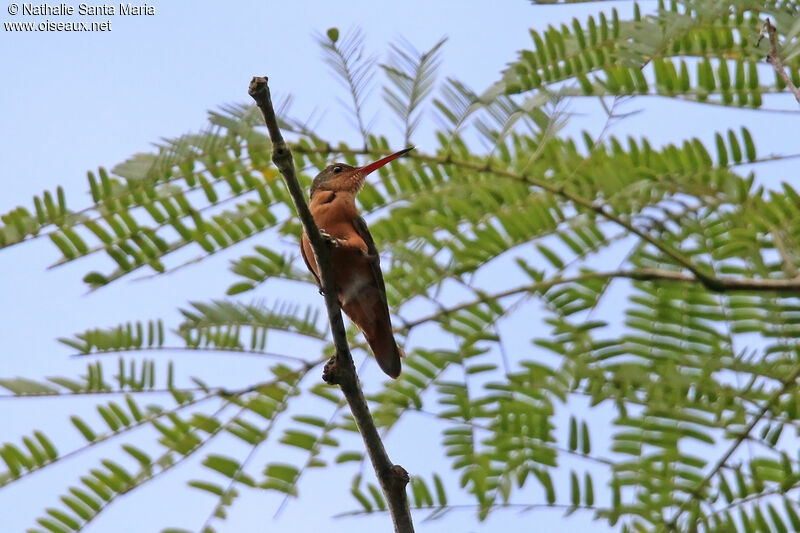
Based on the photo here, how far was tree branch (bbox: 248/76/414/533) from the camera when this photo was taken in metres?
2.69

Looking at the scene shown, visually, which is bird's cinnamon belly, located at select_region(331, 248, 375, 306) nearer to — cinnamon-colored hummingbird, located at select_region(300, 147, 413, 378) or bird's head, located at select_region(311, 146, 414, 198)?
cinnamon-colored hummingbird, located at select_region(300, 147, 413, 378)

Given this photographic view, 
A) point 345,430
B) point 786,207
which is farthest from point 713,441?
point 345,430

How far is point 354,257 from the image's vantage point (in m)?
4.46

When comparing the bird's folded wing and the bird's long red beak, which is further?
the bird's folded wing

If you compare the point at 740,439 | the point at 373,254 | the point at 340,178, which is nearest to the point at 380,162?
the point at 373,254

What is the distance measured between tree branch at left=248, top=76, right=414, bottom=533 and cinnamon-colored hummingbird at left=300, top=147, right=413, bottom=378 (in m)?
0.68

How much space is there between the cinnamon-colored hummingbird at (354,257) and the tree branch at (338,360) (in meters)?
0.68

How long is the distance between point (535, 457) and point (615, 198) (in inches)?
31.3

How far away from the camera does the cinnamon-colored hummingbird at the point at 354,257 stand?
156 inches

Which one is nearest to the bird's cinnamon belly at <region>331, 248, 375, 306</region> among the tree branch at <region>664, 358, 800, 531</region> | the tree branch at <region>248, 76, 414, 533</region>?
the tree branch at <region>248, 76, 414, 533</region>

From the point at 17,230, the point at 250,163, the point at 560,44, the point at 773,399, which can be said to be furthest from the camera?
the point at 250,163

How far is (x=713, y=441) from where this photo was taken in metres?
2.70

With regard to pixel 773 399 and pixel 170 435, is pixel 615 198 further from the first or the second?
pixel 170 435

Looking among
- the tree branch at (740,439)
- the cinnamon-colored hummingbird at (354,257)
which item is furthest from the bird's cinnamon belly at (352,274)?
the tree branch at (740,439)
